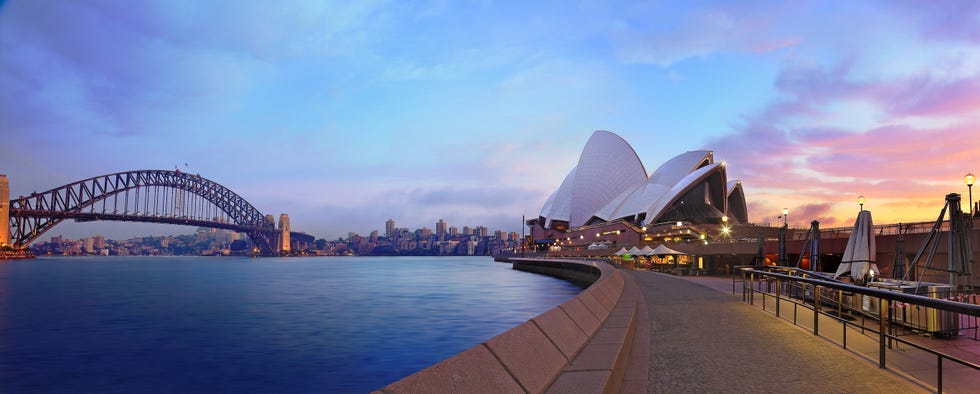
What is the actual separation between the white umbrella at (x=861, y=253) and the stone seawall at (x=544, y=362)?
394 inches

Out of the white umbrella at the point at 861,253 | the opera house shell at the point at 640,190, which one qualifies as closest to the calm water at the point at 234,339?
the white umbrella at the point at 861,253

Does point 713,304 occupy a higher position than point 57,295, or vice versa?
point 713,304

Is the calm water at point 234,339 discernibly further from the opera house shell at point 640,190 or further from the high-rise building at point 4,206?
the high-rise building at point 4,206

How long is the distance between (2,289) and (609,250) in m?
62.2

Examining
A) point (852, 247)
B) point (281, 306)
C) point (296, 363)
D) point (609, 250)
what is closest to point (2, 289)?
point (281, 306)

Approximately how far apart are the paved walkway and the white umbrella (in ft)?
19.5

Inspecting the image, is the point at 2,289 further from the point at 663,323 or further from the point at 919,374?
the point at 919,374

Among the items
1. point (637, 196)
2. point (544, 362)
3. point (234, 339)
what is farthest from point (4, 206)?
point (544, 362)

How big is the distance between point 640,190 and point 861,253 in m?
85.7

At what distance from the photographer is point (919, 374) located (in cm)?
602

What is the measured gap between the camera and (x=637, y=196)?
98562 mm

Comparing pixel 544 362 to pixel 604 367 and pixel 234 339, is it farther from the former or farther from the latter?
pixel 234 339

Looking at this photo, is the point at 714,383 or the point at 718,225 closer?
the point at 714,383

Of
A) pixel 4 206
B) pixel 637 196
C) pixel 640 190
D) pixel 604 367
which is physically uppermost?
pixel 640 190
